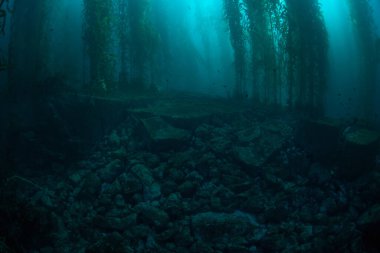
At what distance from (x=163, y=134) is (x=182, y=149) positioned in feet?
2.24

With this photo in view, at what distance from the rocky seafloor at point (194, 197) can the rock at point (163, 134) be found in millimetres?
29

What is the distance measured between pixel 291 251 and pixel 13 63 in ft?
33.1

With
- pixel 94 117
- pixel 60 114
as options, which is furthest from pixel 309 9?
pixel 60 114

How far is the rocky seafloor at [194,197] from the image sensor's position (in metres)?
5.94

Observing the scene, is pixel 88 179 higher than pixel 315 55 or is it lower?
lower

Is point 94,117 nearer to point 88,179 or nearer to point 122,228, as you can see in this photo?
point 88,179

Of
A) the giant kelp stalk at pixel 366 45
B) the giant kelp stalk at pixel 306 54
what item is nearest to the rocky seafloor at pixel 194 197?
the giant kelp stalk at pixel 306 54

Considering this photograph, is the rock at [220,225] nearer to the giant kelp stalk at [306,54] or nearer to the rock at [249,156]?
the rock at [249,156]

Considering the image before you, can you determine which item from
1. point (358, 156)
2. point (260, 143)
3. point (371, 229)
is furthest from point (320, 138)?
point (371, 229)

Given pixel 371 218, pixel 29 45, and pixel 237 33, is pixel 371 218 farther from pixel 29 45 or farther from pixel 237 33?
pixel 29 45

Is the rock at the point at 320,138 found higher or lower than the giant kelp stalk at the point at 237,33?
lower

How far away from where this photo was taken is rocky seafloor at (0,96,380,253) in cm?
594

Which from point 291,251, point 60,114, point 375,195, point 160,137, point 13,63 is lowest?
point 291,251

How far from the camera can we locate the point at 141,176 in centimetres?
775
